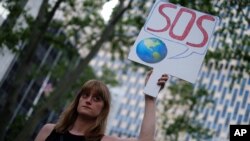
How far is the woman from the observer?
3.41m

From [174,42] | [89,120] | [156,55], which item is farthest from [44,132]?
[174,42]

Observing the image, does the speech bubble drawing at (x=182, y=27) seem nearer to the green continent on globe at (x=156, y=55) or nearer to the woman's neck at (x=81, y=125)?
the green continent on globe at (x=156, y=55)

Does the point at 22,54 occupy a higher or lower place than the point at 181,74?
higher

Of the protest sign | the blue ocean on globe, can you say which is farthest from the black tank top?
the blue ocean on globe

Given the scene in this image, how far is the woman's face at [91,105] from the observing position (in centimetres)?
352

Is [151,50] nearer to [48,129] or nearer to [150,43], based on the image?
[150,43]

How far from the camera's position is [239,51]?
13961 millimetres

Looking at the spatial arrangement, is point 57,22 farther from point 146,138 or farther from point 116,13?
point 146,138

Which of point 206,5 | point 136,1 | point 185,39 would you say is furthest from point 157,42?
point 136,1

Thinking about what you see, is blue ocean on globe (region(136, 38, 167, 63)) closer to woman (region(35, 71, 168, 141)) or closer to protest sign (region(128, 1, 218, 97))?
protest sign (region(128, 1, 218, 97))

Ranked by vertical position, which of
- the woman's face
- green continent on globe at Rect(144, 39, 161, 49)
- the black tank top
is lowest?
the black tank top

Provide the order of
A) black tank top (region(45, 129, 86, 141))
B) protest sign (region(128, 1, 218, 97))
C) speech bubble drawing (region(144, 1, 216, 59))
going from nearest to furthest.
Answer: black tank top (region(45, 129, 86, 141)), protest sign (region(128, 1, 218, 97)), speech bubble drawing (region(144, 1, 216, 59))

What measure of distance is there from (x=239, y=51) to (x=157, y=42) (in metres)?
10.2

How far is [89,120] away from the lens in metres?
3.55
